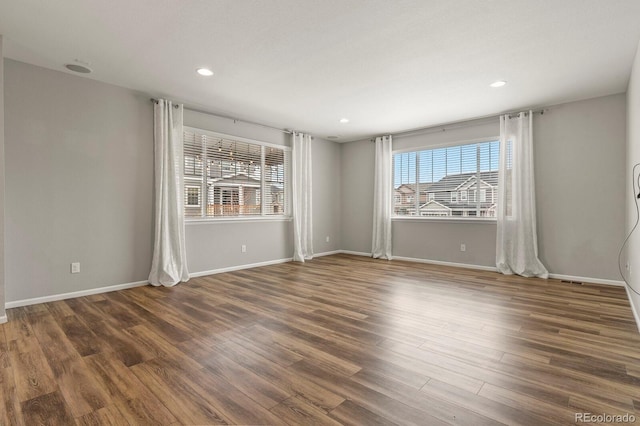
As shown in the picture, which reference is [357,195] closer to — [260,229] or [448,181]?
[448,181]

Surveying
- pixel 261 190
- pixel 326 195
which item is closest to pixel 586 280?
pixel 326 195

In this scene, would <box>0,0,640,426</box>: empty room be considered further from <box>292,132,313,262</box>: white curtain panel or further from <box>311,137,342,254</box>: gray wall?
<box>311,137,342,254</box>: gray wall

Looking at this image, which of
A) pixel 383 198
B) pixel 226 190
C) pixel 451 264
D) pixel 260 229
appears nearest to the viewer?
pixel 226 190

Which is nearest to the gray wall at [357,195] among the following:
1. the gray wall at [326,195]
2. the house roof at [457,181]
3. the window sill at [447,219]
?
the gray wall at [326,195]

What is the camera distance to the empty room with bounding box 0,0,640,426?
6.43ft

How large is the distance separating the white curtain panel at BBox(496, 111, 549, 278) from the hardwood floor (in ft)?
3.61

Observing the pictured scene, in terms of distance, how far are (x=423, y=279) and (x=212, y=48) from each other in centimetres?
411

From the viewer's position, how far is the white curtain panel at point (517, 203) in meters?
4.97

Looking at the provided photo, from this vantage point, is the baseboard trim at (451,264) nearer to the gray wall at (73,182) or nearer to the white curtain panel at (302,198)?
the white curtain panel at (302,198)

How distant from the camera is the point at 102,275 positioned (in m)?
4.11

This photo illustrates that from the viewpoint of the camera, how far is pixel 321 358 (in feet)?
7.50

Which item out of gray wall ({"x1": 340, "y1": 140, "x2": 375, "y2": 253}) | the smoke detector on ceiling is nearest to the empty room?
the smoke detector on ceiling

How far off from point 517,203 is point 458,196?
107cm

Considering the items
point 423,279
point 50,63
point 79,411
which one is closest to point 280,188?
point 423,279
